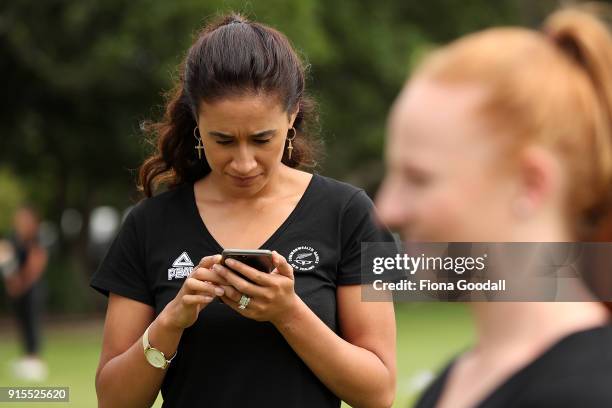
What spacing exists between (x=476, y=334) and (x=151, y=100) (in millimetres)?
24137

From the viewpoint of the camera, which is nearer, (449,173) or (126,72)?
(449,173)

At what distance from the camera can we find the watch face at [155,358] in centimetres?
332

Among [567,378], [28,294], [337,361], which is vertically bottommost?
[567,378]

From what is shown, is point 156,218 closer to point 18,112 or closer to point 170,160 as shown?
point 170,160

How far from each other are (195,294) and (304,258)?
39 centimetres

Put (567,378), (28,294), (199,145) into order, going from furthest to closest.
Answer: (28,294)
(199,145)
(567,378)

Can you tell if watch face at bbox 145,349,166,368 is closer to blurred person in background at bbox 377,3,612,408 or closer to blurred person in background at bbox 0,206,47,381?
blurred person in background at bbox 377,3,612,408

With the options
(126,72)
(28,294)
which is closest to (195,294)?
(28,294)

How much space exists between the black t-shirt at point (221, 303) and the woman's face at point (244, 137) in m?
0.16

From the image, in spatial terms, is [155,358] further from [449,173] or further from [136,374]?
[449,173]

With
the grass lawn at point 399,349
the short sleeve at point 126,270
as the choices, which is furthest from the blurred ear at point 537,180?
the grass lawn at point 399,349

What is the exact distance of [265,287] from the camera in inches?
126

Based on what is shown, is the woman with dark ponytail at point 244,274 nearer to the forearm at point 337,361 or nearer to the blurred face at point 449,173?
the forearm at point 337,361

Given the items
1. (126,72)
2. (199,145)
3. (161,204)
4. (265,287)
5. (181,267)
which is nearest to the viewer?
(265,287)
